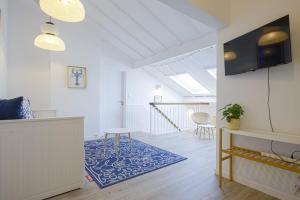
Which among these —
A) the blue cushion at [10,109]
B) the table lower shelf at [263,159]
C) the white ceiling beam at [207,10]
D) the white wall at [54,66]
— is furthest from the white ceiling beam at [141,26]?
the table lower shelf at [263,159]

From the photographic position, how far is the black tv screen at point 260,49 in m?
1.62

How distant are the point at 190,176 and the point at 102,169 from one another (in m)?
1.31

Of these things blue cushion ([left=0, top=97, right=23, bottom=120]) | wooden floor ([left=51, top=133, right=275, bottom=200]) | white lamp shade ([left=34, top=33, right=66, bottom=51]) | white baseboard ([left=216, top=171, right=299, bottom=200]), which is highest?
white lamp shade ([left=34, top=33, right=66, bottom=51])

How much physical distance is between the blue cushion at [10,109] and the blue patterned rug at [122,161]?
4.06ft

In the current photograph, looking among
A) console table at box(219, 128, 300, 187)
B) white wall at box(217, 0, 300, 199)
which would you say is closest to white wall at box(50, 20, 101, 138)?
white wall at box(217, 0, 300, 199)

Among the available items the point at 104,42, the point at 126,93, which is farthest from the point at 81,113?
the point at 104,42

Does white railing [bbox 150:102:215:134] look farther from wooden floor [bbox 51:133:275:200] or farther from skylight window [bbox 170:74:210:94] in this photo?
wooden floor [bbox 51:133:275:200]

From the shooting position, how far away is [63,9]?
61.4 inches

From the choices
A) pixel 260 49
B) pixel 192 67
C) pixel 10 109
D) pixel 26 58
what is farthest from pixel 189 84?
pixel 10 109

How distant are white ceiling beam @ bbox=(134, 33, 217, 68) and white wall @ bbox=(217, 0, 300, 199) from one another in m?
1.13

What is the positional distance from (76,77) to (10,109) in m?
2.58

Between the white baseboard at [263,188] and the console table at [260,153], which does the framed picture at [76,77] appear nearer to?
the console table at [260,153]

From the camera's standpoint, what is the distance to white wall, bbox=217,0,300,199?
5.63ft

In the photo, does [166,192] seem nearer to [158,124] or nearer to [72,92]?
[72,92]
